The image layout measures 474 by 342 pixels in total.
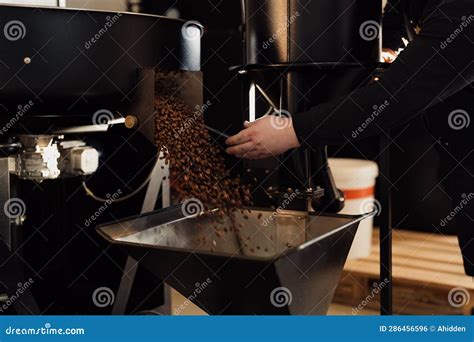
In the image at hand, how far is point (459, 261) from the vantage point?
2943mm

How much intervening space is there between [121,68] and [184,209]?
0.34 metres

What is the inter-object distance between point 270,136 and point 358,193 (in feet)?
6.04

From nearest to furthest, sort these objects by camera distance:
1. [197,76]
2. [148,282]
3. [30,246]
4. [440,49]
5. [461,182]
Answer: [440,49], [197,76], [461,182], [30,246], [148,282]

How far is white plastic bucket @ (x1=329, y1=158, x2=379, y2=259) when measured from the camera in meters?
3.12

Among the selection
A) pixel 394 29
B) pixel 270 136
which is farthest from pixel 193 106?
pixel 394 29

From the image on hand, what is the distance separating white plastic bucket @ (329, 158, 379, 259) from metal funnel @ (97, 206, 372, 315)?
1635 millimetres

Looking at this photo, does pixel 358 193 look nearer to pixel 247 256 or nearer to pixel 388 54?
pixel 388 54

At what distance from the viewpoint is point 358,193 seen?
3.15 m

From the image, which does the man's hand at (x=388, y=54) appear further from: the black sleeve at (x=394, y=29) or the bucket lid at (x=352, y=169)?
the bucket lid at (x=352, y=169)

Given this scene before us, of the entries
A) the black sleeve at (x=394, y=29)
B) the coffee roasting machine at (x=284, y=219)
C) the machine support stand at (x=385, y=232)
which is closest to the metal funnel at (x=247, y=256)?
the coffee roasting machine at (x=284, y=219)

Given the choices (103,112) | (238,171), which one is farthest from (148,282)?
(103,112)

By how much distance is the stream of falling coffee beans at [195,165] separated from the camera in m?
1.50

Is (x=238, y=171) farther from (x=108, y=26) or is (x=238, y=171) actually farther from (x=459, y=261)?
(x=459, y=261)

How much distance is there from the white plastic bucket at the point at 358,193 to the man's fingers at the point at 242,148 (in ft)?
5.62
